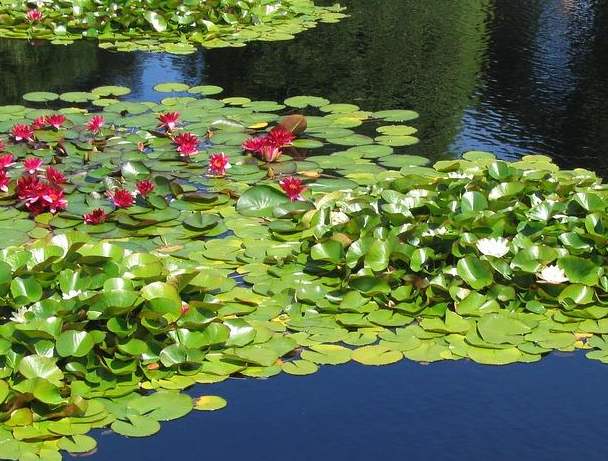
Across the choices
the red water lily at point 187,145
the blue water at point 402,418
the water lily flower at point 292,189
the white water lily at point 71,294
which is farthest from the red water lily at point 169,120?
the blue water at point 402,418

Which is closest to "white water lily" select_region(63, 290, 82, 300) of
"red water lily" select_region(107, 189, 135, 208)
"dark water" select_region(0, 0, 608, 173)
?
"red water lily" select_region(107, 189, 135, 208)

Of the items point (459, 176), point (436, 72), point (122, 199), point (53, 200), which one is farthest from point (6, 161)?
point (436, 72)

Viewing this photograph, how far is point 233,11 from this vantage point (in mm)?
9922

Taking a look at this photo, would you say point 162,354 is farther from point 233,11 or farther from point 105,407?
point 233,11

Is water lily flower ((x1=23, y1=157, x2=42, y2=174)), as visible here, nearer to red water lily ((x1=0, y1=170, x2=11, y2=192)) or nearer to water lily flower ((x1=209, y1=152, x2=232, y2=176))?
A: red water lily ((x1=0, y1=170, x2=11, y2=192))

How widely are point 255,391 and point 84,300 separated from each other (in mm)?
709

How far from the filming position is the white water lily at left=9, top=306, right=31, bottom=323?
3.77 metres

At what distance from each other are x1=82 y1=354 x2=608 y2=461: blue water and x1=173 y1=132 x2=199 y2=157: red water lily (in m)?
2.48

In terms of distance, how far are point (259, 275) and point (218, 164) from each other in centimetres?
140

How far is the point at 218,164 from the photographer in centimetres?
583

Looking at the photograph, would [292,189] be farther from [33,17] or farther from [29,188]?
[33,17]

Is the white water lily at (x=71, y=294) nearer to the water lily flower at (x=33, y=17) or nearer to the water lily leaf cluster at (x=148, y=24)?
the water lily leaf cluster at (x=148, y=24)

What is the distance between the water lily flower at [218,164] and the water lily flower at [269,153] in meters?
0.24

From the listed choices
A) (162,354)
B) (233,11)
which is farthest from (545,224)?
(233,11)
